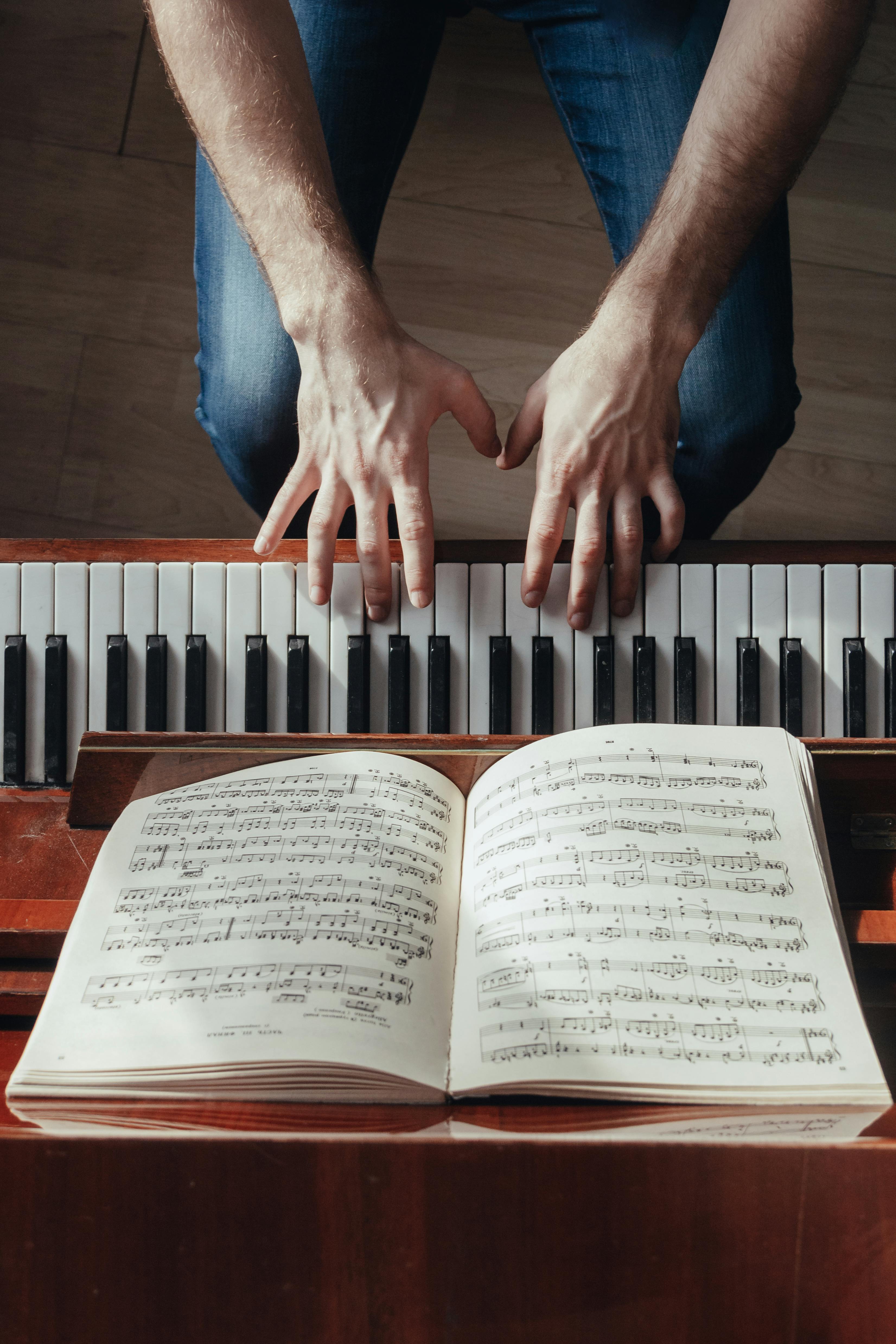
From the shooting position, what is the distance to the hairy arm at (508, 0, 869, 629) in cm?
85

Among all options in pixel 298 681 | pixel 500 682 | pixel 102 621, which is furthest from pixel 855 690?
pixel 102 621

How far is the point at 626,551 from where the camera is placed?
849 millimetres

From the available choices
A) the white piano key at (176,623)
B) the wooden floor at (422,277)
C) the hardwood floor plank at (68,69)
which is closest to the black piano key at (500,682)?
the white piano key at (176,623)

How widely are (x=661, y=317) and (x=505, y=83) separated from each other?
43.2 inches

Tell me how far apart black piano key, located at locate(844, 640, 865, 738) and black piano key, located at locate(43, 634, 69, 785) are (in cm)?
78

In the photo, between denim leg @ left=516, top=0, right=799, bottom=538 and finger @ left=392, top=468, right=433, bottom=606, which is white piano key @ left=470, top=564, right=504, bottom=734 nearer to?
finger @ left=392, top=468, right=433, bottom=606

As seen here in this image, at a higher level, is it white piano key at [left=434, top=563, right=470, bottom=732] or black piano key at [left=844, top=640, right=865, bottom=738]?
white piano key at [left=434, top=563, right=470, bottom=732]

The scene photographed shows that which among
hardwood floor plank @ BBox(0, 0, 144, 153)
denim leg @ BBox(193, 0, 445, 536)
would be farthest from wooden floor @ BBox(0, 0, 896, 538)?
denim leg @ BBox(193, 0, 445, 536)

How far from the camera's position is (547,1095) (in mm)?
522

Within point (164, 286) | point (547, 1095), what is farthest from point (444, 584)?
point (164, 286)

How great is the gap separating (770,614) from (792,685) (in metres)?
0.07

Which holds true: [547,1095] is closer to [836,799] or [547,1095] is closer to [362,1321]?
[362,1321]

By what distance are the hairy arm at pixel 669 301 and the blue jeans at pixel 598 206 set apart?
0.38 ft

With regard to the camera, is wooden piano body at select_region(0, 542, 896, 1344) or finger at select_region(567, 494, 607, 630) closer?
wooden piano body at select_region(0, 542, 896, 1344)
